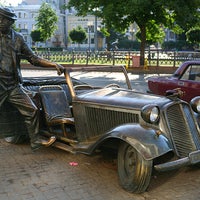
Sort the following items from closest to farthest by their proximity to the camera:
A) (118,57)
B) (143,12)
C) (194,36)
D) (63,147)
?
1. (63,147)
2. (143,12)
3. (118,57)
4. (194,36)

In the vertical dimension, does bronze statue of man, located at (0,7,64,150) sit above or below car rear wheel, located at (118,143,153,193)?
above

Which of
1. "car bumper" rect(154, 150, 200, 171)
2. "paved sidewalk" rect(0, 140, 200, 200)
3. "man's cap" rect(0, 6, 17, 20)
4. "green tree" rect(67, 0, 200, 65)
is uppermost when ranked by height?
"green tree" rect(67, 0, 200, 65)

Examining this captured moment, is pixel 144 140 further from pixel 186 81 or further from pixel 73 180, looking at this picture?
Result: pixel 186 81

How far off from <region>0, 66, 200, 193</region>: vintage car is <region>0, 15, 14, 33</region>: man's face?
1069mm

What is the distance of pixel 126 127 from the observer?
14.7ft

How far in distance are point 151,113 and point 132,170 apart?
76 centimetres

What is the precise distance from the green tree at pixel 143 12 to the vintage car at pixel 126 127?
16.9 metres

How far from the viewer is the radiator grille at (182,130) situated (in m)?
4.48

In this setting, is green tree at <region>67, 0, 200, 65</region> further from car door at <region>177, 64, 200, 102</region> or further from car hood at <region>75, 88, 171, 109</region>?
car hood at <region>75, 88, 171, 109</region>

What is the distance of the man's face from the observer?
5232 mm

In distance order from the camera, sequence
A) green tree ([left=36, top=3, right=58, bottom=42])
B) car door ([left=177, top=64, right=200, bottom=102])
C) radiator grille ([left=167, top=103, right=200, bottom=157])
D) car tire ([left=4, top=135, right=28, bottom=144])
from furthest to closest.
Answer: green tree ([left=36, top=3, right=58, bottom=42]) < car door ([left=177, top=64, right=200, bottom=102]) < car tire ([left=4, top=135, right=28, bottom=144]) < radiator grille ([left=167, top=103, right=200, bottom=157])

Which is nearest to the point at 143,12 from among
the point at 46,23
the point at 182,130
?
the point at 182,130

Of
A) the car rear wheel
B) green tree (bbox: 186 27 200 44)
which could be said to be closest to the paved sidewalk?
the car rear wheel

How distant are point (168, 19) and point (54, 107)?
19.9 m
